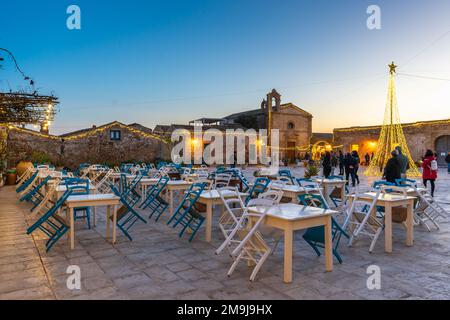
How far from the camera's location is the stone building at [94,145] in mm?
18906

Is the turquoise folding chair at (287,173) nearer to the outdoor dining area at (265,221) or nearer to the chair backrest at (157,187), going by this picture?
the outdoor dining area at (265,221)

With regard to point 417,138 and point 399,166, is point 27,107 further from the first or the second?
point 417,138

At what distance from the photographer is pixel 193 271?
3.53 meters

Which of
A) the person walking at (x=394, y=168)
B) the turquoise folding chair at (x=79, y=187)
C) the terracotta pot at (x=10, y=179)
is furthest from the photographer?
the terracotta pot at (x=10, y=179)

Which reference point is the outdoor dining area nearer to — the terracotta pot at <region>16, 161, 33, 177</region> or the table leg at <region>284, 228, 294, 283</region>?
the table leg at <region>284, 228, 294, 283</region>

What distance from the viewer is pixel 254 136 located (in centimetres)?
3284

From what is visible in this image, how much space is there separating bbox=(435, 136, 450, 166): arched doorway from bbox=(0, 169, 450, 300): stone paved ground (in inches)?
950

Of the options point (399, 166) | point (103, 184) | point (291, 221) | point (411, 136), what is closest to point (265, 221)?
point (291, 221)

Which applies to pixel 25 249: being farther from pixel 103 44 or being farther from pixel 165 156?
pixel 165 156

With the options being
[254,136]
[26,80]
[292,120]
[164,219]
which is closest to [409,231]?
[164,219]

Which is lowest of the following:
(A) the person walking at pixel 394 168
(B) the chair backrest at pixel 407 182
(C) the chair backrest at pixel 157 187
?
(C) the chair backrest at pixel 157 187

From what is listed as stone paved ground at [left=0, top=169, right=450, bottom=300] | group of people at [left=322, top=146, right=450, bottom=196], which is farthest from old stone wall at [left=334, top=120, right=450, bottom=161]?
stone paved ground at [left=0, top=169, right=450, bottom=300]

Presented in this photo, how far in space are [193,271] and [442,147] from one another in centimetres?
2759

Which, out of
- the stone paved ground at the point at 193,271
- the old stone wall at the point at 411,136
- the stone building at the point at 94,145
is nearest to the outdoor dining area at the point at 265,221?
the stone paved ground at the point at 193,271
